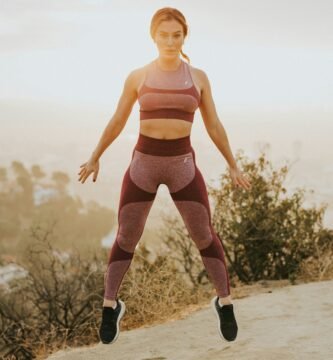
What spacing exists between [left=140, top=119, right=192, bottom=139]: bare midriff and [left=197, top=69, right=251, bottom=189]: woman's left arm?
26 cm

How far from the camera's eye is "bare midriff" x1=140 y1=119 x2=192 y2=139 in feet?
11.1

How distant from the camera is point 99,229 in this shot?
191ft

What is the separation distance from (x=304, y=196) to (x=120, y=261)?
628 centimetres

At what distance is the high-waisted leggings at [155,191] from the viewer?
11.2ft

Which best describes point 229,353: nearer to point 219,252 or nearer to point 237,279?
point 219,252

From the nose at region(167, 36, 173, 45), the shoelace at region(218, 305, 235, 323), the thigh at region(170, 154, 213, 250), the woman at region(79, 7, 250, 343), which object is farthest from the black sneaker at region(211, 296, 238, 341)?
the nose at region(167, 36, 173, 45)

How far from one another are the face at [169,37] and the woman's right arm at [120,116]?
0.79 ft

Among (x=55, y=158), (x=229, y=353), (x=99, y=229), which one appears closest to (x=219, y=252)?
(x=229, y=353)

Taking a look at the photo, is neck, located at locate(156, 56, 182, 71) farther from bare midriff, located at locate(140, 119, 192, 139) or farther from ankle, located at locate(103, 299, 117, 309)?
ankle, located at locate(103, 299, 117, 309)

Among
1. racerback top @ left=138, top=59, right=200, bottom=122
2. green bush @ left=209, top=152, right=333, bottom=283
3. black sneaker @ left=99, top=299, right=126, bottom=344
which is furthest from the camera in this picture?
green bush @ left=209, top=152, right=333, bottom=283

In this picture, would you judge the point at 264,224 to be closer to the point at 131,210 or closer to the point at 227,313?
the point at 227,313

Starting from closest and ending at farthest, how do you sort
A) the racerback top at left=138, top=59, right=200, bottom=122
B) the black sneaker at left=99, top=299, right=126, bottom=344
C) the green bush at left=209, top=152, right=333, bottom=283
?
the racerback top at left=138, top=59, right=200, bottom=122, the black sneaker at left=99, top=299, right=126, bottom=344, the green bush at left=209, top=152, right=333, bottom=283

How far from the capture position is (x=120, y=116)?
11.6 ft

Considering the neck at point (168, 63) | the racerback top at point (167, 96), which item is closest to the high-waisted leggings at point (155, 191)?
the racerback top at point (167, 96)
